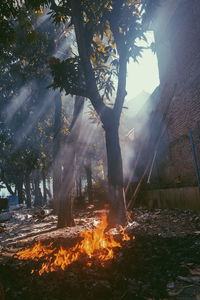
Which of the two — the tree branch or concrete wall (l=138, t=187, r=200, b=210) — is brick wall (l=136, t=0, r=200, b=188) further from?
the tree branch

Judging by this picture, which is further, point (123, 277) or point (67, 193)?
point (67, 193)

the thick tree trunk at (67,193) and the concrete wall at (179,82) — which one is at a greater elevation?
the concrete wall at (179,82)

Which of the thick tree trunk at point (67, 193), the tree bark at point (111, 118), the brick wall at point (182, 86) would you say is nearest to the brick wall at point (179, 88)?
the brick wall at point (182, 86)

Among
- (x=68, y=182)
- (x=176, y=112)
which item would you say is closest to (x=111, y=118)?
(x=68, y=182)

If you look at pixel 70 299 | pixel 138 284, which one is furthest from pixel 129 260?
pixel 70 299

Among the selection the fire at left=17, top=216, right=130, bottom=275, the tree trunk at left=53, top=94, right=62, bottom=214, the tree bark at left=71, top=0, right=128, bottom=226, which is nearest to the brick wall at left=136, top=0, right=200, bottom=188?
the tree bark at left=71, top=0, right=128, bottom=226

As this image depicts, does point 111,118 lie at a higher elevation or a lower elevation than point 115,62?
lower

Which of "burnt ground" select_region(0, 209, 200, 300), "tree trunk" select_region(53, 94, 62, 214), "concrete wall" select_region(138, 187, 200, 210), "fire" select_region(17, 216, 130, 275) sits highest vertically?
"tree trunk" select_region(53, 94, 62, 214)

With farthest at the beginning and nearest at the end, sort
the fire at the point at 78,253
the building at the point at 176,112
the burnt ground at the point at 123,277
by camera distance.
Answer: the building at the point at 176,112 → the fire at the point at 78,253 → the burnt ground at the point at 123,277

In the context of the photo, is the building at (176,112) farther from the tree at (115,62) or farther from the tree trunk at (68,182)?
the tree trunk at (68,182)

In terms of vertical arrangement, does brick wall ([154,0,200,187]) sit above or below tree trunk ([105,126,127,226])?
above

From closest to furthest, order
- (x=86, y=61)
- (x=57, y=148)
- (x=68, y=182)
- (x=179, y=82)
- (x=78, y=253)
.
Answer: (x=78, y=253) < (x=86, y=61) < (x=68, y=182) < (x=57, y=148) < (x=179, y=82)

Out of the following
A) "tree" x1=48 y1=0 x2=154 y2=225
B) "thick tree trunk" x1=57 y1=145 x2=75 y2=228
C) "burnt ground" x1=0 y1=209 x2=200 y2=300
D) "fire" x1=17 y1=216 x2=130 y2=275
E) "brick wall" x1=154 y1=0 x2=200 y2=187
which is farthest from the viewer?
"brick wall" x1=154 y1=0 x2=200 y2=187

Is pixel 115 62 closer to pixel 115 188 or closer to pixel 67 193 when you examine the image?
pixel 115 188
